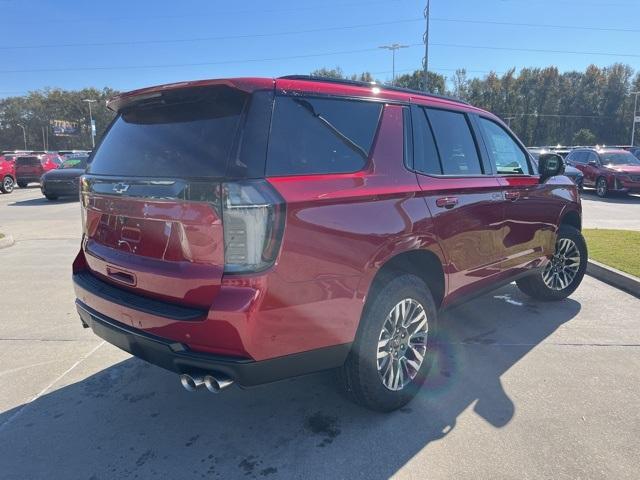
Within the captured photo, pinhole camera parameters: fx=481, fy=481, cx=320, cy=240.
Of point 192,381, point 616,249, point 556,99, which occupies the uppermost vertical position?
point 556,99

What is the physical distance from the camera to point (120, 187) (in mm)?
2682

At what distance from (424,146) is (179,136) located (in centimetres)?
165

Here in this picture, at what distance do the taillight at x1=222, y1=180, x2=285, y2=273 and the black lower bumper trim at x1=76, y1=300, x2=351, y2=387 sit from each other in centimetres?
46

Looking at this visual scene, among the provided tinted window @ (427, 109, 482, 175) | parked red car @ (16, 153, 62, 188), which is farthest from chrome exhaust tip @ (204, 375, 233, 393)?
parked red car @ (16, 153, 62, 188)

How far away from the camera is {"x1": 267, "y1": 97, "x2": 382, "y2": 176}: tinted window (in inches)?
94.9

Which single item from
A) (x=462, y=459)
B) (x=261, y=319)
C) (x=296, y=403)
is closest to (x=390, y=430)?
(x=462, y=459)

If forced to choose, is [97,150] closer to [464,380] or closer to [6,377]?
[6,377]

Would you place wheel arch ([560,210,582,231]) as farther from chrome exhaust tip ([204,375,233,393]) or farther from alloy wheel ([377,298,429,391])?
chrome exhaust tip ([204,375,233,393])

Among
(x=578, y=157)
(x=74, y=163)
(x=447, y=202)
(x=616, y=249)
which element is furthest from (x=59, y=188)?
(x=578, y=157)

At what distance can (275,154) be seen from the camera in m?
2.37

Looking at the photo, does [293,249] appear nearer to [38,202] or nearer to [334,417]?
[334,417]

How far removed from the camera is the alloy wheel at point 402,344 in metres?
2.98

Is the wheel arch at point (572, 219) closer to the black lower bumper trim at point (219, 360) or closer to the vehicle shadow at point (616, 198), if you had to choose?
the black lower bumper trim at point (219, 360)

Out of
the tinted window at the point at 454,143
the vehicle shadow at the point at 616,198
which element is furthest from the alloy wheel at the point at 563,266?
the vehicle shadow at the point at 616,198
